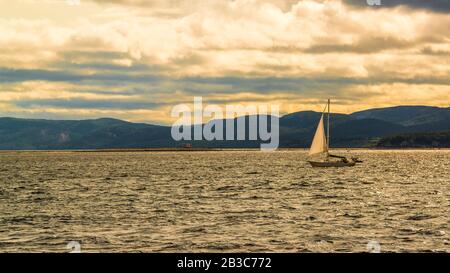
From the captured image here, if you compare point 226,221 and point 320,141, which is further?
point 320,141

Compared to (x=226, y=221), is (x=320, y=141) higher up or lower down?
higher up

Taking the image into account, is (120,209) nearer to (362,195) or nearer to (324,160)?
(362,195)

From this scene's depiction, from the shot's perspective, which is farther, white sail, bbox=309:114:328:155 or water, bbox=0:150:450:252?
white sail, bbox=309:114:328:155

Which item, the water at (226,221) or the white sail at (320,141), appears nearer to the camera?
the water at (226,221)

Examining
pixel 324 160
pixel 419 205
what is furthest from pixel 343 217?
pixel 324 160

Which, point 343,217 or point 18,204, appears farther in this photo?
point 18,204

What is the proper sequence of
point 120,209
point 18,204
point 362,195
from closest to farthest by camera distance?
1. point 120,209
2. point 18,204
3. point 362,195

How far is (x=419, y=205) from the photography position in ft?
213

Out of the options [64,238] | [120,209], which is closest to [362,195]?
[120,209]

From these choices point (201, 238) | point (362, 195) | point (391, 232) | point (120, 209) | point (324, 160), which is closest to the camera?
point (201, 238)
